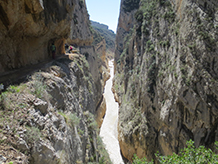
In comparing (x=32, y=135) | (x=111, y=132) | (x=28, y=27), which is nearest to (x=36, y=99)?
(x=32, y=135)

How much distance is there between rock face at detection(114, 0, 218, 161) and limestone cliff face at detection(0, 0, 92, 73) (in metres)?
10.9

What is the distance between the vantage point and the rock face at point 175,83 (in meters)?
10.9

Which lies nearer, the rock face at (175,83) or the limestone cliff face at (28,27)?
the limestone cliff face at (28,27)

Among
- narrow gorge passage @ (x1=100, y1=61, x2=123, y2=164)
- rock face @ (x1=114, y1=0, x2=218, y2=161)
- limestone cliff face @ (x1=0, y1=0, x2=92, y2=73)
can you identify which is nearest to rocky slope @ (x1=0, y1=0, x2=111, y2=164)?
limestone cliff face @ (x1=0, y1=0, x2=92, y2=73)

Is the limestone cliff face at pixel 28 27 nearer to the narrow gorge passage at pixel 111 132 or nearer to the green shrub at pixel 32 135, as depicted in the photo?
the green shrub at pixel 32 135

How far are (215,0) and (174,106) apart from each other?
9406 millimetres

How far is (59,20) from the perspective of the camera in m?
11.2

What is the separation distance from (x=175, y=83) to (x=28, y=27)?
1284cm

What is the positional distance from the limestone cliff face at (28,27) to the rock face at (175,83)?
1089 centimetres

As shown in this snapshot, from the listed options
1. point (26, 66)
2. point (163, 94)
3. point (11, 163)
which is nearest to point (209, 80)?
point (163, 94)

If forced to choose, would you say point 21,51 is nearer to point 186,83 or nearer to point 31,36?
point 31,36

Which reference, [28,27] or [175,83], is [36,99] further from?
[175,83]

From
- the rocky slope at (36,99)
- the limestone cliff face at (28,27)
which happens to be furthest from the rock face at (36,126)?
the limestone cliff face at (28,27)

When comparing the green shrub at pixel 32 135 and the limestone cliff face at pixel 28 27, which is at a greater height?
the limestone cliff face at pixel 28 27
